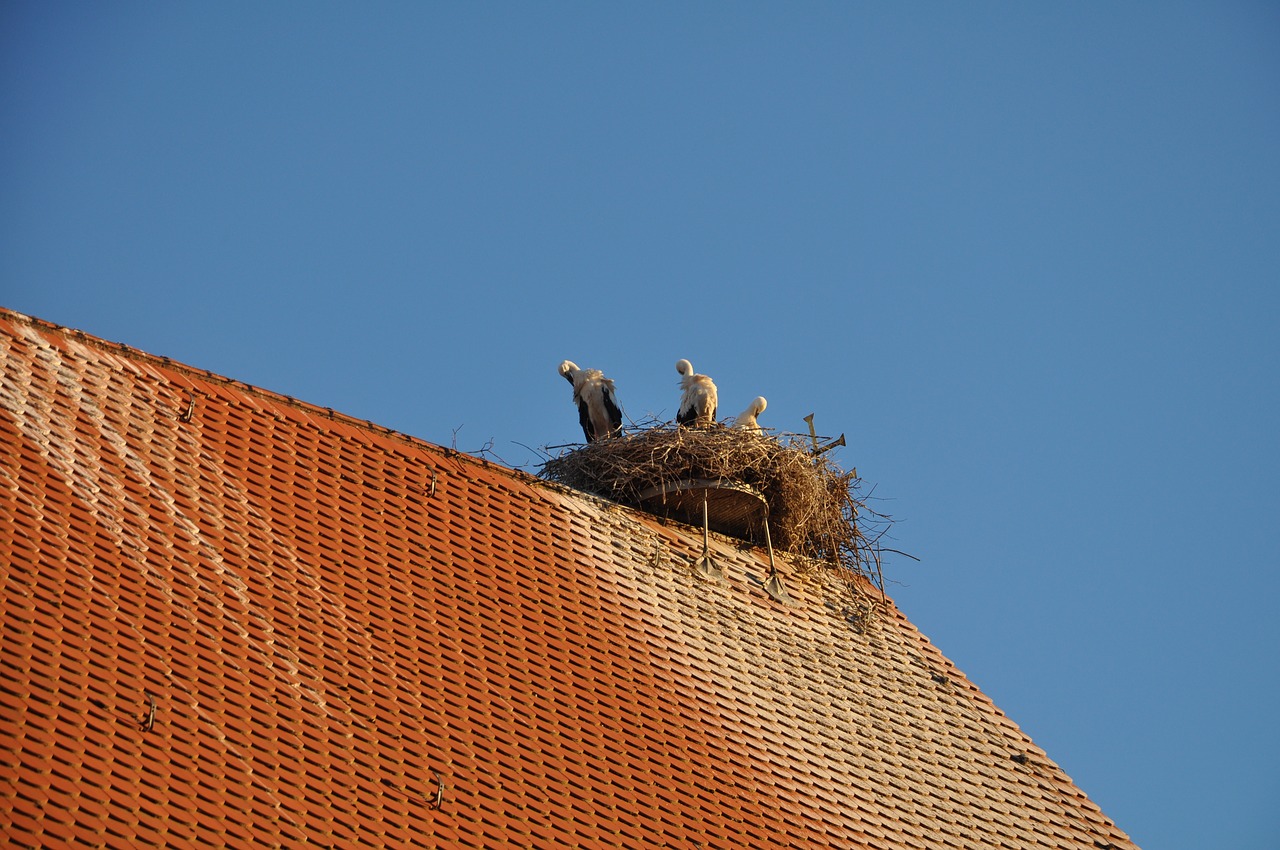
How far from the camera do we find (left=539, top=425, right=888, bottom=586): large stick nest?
17016 millimetres

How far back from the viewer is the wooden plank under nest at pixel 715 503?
16.9 m

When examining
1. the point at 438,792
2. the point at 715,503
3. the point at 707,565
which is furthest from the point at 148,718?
the point at 715,503

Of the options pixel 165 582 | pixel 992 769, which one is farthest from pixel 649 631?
pixel 165 582

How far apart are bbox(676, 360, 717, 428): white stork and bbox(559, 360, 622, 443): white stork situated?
2.22 feet

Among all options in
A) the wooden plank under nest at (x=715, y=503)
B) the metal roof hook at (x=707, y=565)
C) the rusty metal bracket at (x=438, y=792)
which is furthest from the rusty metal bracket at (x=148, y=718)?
the wooden plank under nest at (x=715, y=503)

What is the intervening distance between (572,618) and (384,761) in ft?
9.65

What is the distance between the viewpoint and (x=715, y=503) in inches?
671

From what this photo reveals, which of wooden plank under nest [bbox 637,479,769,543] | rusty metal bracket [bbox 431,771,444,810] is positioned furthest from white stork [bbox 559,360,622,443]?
rusty metal bracket [bbox 431,771,444,810]

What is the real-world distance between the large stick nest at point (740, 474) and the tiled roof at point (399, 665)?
2.00 ft

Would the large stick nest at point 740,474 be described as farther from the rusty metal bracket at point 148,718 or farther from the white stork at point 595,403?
the rusty metal bracket at point 148,718

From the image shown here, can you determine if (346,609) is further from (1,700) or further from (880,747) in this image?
(880,747)

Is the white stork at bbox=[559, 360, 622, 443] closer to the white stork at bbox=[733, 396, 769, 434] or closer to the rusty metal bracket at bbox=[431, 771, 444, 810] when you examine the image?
the white stork at bbox=[733, 396, 769, 434]

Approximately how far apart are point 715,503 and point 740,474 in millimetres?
377

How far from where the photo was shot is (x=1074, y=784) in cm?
1526
